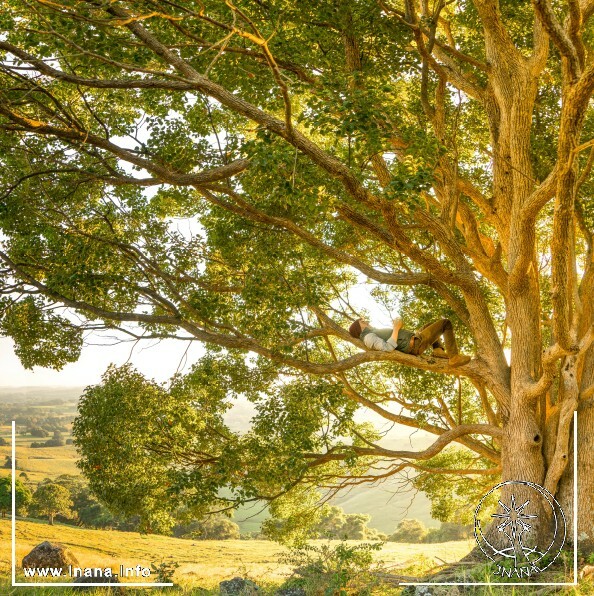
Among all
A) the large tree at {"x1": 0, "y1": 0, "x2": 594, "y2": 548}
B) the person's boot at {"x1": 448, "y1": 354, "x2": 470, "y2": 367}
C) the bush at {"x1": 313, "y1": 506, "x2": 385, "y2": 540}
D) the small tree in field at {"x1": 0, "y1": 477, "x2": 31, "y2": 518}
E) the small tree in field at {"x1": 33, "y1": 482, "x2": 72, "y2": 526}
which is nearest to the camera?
the large tree at {"x1": 0, "y1": 0, "x2": 594, "y2": 548}

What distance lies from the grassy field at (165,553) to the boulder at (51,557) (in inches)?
14.0

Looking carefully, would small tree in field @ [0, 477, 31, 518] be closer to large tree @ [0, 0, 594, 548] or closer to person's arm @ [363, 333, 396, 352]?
large tree @ [0, 0, 594, 548]

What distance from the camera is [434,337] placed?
7566mm

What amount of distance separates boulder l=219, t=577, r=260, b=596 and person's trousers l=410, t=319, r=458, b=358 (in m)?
3.40

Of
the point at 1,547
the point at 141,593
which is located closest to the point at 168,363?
the point at 141,593

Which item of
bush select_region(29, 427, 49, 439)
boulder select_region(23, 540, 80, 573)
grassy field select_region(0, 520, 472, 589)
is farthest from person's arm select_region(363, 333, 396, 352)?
bush select_region(29, 427, 49, 439)

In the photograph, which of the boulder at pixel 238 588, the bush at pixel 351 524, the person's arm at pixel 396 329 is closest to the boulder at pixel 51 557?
the boulder at pixel 238 588

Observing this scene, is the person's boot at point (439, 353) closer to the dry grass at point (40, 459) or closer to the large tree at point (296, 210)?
the large tree at point (296, 210)

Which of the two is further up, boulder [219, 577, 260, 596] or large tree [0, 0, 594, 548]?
large tree [0, 0, 594, 548]

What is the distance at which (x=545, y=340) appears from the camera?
1114 centimetres

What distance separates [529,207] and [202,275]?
4.86 m

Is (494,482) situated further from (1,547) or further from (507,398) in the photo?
(1,547)

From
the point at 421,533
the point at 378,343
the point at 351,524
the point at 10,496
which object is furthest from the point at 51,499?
the point at 421,533

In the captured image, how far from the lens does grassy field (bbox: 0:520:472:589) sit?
10492mm
